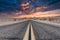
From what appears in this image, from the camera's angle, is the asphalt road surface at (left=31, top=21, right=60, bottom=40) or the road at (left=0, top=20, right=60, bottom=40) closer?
the road at (left=0, top=20, right=60, bottom=40)

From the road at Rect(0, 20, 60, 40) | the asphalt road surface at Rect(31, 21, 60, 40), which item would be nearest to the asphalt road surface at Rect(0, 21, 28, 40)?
the road at Rect(0, 20, 60, 40)

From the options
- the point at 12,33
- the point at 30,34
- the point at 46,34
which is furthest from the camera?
the point at 12,33

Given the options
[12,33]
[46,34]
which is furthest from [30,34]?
[12,33]

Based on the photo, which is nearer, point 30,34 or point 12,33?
point 30,34

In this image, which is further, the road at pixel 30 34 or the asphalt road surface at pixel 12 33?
the asphalt road surface at pixel 12 33

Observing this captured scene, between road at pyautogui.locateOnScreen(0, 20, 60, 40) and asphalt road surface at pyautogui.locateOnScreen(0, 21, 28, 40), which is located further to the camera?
asphalt road surface at pyautogui.locateOnScreen(0, 21, 28, 40)

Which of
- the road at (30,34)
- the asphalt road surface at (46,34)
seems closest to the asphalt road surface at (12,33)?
the road at (30,34)

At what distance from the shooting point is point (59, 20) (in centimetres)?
2867

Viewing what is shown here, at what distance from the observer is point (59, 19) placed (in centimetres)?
2889

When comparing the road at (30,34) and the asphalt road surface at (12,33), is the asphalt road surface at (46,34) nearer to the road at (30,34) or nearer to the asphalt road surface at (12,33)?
the road at (30,34)

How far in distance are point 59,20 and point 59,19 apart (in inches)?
10.9

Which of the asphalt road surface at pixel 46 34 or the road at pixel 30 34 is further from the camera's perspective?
the asphalt road surface at pixel 46 34

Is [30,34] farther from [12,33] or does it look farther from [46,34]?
[12,33]

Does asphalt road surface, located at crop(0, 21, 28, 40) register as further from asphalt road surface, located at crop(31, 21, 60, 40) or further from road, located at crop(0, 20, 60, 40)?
asphalt road surface, located at crop(31, 21, 60, 40)
